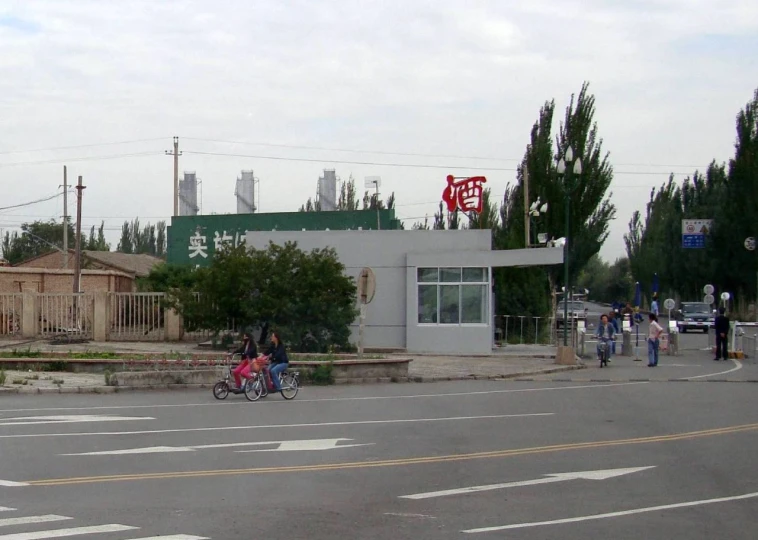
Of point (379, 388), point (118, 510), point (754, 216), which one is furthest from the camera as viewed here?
point (754, 216)

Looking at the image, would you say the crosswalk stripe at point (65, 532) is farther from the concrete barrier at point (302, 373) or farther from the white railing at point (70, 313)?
the white railing at point (70, 313)

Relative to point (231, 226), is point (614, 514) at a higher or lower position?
lower

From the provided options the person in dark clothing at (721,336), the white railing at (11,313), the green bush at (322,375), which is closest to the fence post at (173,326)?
the white railing at (11,313)

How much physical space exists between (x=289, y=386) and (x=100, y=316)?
65.3 ft

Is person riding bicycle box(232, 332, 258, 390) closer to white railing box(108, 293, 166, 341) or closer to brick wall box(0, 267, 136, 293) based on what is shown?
white railing box(108, 293, 166, 341)

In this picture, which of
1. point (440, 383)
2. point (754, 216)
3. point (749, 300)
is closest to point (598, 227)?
point (754, 216)

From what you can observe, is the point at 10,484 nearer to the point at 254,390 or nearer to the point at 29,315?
the point at 254,390

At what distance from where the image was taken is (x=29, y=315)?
136 feet

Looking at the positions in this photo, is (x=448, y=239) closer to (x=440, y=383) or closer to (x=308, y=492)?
(x=440, y=383)

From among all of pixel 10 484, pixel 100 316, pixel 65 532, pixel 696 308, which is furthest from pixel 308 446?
pixel 696 308

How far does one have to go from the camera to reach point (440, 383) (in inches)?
1113

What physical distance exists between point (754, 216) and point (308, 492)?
239 feet

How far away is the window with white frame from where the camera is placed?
39375 mm

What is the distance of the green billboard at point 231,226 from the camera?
198 ft
